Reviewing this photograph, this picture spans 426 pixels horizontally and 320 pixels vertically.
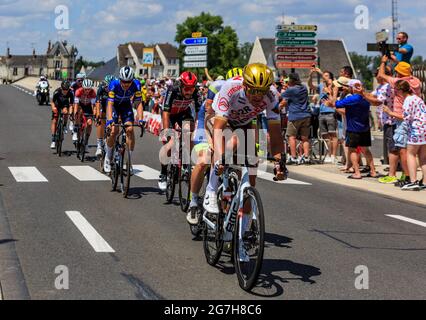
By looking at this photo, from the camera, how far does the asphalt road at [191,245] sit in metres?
6.10

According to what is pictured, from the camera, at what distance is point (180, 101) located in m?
10.6

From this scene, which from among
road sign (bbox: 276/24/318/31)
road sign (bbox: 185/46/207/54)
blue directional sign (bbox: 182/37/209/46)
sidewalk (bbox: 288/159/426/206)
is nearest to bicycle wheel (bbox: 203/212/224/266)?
sidewalk (bbox: 288/159/426/206)

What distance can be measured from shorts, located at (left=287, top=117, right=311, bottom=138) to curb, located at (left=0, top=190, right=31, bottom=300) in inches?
390

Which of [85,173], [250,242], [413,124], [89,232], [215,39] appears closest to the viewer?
[250,242]

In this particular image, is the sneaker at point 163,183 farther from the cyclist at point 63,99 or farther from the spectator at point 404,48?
the cyclist at point 63,99

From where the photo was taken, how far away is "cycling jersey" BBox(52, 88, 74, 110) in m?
18.2

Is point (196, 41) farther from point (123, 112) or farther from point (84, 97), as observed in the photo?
point (123, 112)

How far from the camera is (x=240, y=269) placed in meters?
6.17

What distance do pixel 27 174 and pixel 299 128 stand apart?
22.1 feet

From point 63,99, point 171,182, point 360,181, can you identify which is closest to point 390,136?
point 360,181

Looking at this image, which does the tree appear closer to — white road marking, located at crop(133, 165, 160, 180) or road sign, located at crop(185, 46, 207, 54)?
road sign, located at crop(185, 46, 207, 54)
